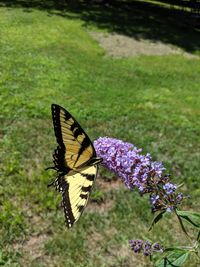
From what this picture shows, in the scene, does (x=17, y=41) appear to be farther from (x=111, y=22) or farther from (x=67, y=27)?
(x=111, y=22)

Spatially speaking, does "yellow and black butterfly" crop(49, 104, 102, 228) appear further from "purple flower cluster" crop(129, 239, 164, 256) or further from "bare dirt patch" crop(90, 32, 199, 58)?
"bare dirt patch" crop(90, 32, 199, 58)

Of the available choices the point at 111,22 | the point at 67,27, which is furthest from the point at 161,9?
the point at 67,27

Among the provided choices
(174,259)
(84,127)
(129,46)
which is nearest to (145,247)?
(174,259)

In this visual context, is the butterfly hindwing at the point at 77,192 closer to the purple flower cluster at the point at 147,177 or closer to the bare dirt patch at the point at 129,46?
the purple flower cluster at the point at 147,177

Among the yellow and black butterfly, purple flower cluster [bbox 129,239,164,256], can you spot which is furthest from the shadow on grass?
purple flower cluster [bbox 129,239,164,256]

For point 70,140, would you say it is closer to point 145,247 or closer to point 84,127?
point 145,247
